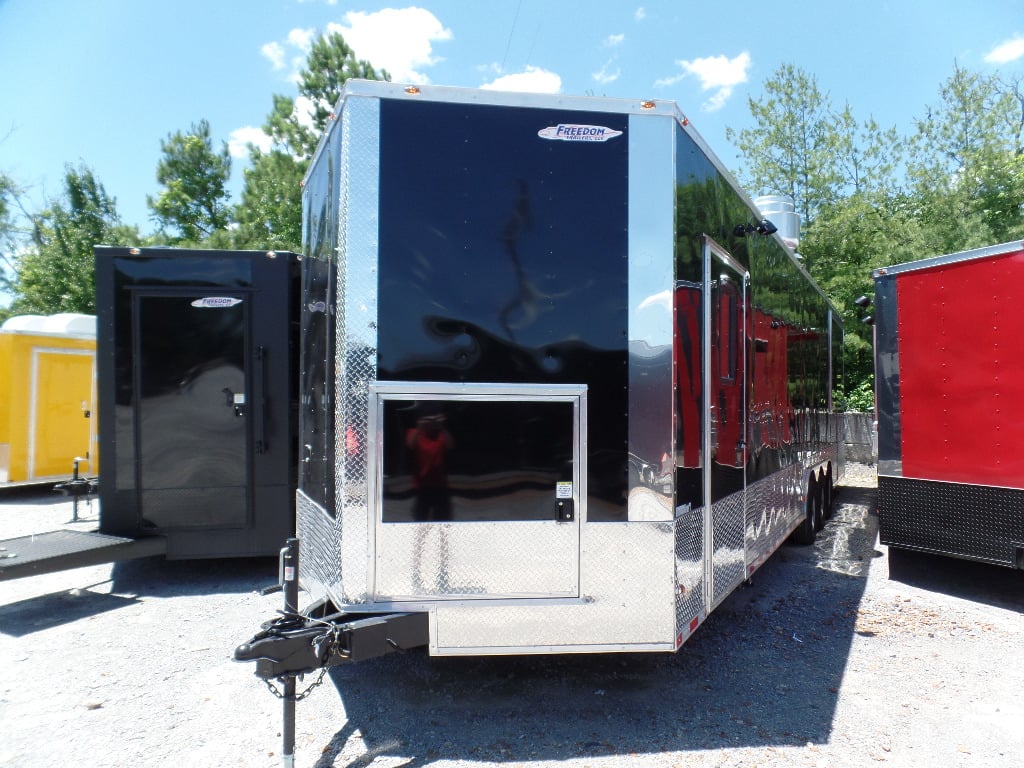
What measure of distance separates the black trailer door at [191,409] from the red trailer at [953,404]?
570 cm

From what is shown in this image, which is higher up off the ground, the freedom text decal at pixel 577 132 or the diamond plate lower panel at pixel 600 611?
the freedom text decal at pixel 577 132

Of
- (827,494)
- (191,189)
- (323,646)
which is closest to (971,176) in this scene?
(827,494)

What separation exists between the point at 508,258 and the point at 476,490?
3.62 ft

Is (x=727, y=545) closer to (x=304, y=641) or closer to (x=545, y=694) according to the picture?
(x=545, y=694)

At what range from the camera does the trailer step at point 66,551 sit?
4.75 metres

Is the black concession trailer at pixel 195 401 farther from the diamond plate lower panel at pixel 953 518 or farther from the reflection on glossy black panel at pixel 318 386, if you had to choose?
the diamond plate lower panel at pixel 953 518

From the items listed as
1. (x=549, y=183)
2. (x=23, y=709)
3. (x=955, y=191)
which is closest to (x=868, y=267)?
(x=955, y=191)

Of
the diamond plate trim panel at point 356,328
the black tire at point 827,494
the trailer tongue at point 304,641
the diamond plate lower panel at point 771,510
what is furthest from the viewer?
the black tire at point 827,494

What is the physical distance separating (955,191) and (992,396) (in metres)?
14.3

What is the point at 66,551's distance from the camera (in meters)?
4.98

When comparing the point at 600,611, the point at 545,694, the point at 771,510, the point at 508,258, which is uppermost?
the point at 508,258

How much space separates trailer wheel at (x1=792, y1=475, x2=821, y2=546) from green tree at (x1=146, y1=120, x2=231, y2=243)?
1011 inches

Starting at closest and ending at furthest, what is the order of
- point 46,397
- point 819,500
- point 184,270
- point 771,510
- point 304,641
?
point 304,641, point 771,510, point 184,270, point 819,500, point 46,397

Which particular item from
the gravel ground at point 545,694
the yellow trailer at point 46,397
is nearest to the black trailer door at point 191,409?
the gravel ground at point 545,694
